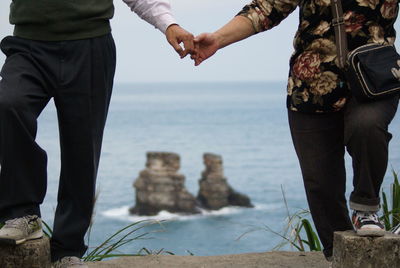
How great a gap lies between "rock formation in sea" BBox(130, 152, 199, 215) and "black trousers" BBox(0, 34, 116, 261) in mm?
35440

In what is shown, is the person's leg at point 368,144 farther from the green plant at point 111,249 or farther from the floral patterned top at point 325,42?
the green plant at point 111,249

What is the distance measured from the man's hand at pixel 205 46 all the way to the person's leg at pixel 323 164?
1.51ft

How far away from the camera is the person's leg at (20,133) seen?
3186 millimetres

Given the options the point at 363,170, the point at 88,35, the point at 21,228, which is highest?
the point at 88,35

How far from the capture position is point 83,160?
11.5 feet

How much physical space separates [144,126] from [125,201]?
57470mm

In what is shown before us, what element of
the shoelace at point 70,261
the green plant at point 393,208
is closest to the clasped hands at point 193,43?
the shoelace at point 70,261

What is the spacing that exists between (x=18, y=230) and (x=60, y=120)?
19.4 inches

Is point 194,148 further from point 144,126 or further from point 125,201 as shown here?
point 125,201

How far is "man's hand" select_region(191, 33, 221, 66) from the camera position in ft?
12.3

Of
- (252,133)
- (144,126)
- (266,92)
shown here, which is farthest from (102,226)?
(266,92)

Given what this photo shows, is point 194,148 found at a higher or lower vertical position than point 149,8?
lower

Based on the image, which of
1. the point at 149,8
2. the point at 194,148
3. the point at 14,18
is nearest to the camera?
the point at 14,18

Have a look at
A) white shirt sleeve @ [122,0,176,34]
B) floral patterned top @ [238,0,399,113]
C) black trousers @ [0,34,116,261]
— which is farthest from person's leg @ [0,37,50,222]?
floral patterned top @ [238,0,399,113]
